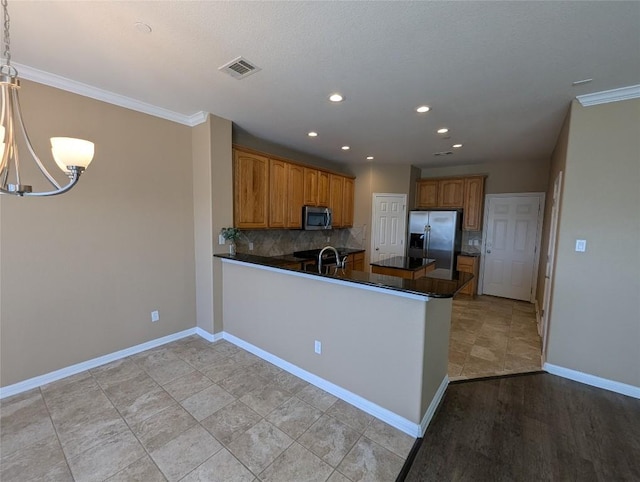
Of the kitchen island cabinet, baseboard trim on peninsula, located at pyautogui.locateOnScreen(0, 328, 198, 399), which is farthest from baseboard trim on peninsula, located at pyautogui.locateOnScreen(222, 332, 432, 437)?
the kitchen island cabinet

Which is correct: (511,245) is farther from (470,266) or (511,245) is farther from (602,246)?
(602,246)

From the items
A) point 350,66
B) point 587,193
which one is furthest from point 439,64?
point 587,193

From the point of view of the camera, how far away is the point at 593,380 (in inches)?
99.7

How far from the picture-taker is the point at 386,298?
202 centimetres

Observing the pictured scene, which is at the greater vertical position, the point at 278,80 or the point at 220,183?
the point at 278,80

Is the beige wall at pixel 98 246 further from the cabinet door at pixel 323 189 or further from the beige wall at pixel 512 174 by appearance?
the beige wall at pixel 512 174

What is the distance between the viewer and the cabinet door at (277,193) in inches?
156

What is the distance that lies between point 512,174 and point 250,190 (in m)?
4.73

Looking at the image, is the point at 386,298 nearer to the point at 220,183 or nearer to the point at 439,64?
the point at 439,64

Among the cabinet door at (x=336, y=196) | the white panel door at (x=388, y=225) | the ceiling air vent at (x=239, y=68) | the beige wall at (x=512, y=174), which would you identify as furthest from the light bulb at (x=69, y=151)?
the beige wall at (x=512, y=174)

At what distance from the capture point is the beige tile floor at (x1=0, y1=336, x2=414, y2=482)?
5.42 ft

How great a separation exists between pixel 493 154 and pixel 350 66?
3.72 meters

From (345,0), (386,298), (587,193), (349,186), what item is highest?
(345,0)

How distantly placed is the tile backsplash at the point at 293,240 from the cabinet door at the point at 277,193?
0.33 metres
